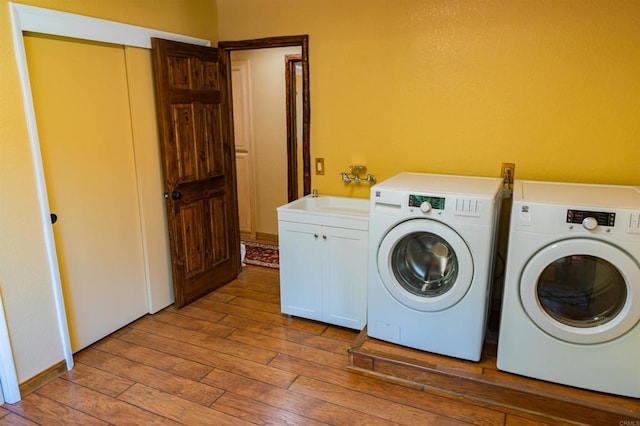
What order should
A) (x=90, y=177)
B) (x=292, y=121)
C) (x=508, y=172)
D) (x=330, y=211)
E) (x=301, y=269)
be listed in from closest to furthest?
(x=90, y=177) < (x=508, y=172) < (x=301, y=269) < (x=330, y=211) < (x=292, y=121)

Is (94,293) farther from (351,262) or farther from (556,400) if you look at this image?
(556,400)

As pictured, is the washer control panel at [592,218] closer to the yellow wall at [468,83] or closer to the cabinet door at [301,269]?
the yellow wall at [468,83]

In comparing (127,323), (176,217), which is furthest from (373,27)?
(127,323)

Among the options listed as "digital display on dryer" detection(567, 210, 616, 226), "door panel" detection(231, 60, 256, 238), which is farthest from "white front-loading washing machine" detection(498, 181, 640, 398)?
"door panel" detection(231, 60, 256, 238)

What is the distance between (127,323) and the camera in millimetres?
3062

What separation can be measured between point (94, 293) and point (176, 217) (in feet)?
2.40

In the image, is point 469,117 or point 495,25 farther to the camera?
point 469,117

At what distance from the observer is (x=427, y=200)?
92.0 inches

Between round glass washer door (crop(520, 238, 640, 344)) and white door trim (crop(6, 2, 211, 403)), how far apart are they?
98.3 inches

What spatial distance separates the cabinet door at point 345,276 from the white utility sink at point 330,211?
0.07 m

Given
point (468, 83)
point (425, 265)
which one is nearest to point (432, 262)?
point (425, 265)

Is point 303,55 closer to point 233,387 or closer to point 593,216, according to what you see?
point 593,216

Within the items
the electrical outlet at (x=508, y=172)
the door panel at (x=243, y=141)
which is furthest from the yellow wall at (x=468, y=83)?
the door panel at (x=243, y=141)

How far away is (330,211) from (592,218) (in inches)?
65.3
